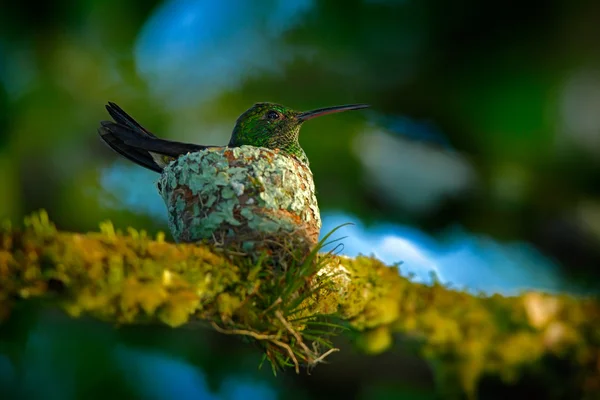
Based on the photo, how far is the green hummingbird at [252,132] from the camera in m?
3.75

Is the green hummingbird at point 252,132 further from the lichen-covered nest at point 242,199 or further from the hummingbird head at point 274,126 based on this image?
the lichen-covered nest at point 242,199

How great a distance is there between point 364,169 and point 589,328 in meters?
3.29

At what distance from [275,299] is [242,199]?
65 cm

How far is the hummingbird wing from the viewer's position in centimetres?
371

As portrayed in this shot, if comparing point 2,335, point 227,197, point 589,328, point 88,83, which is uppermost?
point 88,83

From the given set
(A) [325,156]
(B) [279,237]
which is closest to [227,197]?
(B) [279,237]

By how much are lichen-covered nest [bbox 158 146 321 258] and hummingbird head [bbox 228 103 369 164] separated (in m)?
0.33

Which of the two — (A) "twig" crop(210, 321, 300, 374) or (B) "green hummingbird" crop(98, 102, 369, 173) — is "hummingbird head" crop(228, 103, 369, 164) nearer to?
(B) "green hummingbird" crop(98, 102, 369, 173)

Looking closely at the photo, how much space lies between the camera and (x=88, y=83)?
23.0ft

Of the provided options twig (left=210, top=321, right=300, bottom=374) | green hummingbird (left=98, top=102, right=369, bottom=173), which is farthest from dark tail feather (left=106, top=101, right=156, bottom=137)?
twig (left=210, top=321, right=300, bottom=374)

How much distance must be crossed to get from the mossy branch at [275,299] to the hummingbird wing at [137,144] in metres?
1.22

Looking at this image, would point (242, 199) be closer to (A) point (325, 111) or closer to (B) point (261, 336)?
(B) point (261, 336)

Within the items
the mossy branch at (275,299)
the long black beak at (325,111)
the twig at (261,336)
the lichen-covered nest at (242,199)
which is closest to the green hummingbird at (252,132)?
the long black beak at (325,111)

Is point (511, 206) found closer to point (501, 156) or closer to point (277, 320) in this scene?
point (501, 156)
